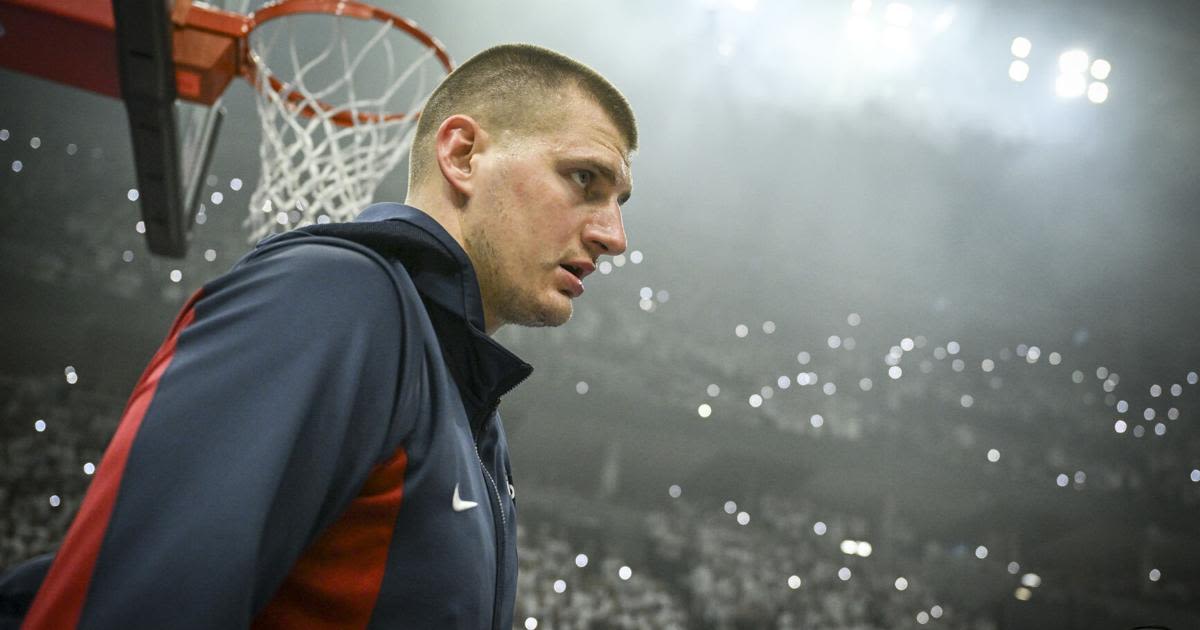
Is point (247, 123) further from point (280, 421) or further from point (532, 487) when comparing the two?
point (280, 421)

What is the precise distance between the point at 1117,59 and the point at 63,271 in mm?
12512

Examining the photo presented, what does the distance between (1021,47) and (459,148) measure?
10837 mm

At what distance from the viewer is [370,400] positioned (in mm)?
728

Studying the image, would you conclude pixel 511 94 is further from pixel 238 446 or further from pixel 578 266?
pixel 238 446

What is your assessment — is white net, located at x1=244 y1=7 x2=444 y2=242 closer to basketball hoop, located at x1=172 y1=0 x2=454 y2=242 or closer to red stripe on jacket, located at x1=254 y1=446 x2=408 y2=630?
basketball hoop, located at x1=172 y1=0 x2=454 y2=242

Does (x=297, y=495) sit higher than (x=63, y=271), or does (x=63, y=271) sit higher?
(x=297, y=495)

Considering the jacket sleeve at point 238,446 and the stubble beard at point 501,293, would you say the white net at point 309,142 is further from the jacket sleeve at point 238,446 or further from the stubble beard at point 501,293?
the jacket sleeve at point 238,446

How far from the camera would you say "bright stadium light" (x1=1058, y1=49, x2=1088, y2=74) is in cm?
993

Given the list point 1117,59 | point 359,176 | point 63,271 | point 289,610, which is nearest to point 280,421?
point 289,610

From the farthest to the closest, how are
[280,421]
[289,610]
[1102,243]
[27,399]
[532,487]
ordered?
[1102,243]
[532,487]
[27,399]
[289,610]
[280,421]

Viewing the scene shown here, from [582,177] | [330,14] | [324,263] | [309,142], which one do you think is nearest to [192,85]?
[309,142]

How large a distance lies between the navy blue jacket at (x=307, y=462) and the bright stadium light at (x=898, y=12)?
413 inches

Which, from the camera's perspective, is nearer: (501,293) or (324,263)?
(324,263)

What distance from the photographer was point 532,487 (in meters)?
10.6
